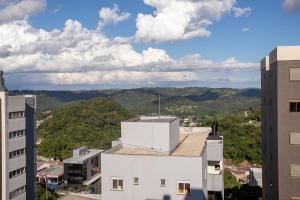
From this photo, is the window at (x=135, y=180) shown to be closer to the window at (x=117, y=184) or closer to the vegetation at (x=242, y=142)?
the window at (x=117, y=184)

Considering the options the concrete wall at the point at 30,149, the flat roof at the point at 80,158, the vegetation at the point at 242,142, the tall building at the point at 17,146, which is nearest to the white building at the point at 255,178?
the flat roof at the point at 80,158

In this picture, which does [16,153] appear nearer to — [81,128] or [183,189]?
[183,189]

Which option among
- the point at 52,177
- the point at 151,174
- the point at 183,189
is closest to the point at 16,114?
the point at 151,174

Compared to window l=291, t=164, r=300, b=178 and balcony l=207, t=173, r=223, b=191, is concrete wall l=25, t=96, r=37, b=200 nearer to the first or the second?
balcony l=207, t=173, r=223, b=191

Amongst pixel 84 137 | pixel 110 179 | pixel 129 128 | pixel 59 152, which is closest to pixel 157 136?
pixel 129 128

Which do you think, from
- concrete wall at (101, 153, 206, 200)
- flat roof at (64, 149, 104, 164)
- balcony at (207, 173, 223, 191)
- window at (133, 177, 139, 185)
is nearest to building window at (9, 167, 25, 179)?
concrete wall at (101, 153, 206, 200)

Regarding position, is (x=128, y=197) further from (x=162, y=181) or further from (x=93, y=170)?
(x=93, y=170)
